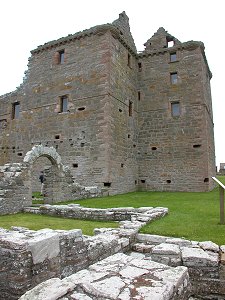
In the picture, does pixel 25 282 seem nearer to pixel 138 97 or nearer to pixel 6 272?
pixel 6 272

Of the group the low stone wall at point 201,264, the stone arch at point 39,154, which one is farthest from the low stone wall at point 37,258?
the stone arch at point 39,154

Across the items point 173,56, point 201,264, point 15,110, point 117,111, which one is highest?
point 173,56

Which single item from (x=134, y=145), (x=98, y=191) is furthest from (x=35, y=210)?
(x=134, y=145)

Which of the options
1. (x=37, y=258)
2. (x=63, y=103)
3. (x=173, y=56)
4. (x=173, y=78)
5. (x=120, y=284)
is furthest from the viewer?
(x=173, y=56)

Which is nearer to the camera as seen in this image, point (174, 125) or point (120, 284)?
point (120, 284)

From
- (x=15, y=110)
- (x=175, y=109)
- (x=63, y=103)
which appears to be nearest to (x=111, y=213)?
(x=63, y=103)

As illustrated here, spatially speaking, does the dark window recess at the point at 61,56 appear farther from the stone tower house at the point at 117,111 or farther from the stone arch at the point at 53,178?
the stone arch at the point at 53,178

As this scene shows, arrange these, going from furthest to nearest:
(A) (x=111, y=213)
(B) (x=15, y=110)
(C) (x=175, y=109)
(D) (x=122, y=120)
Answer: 1. (B) (x=15, y=110)
2. (C) (x=175, y=109)
3. (D) (x=122, y=120)
4. (A) (x=111, y=213)

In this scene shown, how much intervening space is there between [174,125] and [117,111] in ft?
14.7

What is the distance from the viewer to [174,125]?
59.1 ft

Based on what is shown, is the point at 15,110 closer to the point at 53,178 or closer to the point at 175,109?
the point at 53,178

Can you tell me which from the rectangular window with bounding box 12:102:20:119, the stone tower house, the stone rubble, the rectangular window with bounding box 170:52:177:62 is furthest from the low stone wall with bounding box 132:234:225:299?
the rectangular window with bounding box 12:102:20:119

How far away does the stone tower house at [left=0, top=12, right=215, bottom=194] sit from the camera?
15.8 meters

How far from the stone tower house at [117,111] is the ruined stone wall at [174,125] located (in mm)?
69
